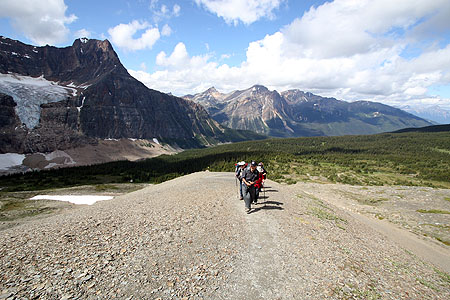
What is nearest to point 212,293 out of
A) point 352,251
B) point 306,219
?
point 352,251

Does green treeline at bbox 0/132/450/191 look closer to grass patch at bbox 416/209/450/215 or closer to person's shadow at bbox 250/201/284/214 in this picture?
grass patch at bbox 416/209/450/215

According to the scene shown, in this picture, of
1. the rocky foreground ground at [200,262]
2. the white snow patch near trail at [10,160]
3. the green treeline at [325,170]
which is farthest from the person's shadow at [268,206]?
the white snow patch near trail at [10,160]

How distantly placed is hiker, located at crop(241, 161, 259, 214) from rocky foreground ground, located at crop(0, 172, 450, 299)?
70.3 inches

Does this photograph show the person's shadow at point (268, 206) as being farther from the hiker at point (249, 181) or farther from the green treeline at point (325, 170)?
the green treeline at point (325, 170)

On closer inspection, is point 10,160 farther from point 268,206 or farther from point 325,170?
point 268,206

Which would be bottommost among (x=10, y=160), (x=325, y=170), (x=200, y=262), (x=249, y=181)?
(x=10, y=160)

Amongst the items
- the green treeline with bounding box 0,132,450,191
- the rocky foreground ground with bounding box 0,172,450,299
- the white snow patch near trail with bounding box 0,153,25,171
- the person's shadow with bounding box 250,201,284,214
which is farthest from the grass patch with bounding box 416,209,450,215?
the white snow patch near trail with bounding box 0,153,25,171

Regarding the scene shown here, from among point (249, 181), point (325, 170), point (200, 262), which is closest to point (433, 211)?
point (249, 181)

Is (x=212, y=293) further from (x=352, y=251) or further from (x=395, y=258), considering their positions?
(x=395, y=258)

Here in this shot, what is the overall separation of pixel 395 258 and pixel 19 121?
245 metres

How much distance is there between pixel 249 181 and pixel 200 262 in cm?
829

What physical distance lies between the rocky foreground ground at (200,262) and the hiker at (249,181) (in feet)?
5.86

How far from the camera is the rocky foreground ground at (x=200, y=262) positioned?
761cm

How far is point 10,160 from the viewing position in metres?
155
